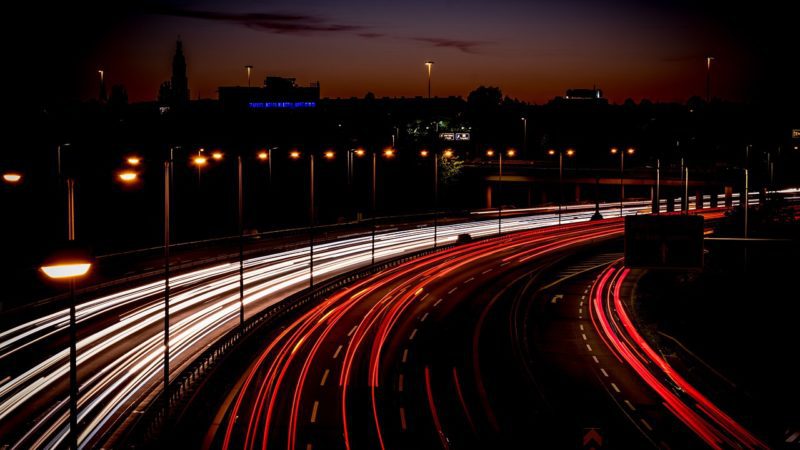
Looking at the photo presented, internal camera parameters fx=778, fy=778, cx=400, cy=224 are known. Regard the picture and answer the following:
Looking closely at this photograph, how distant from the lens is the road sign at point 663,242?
2461cm

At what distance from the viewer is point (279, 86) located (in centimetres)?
13962

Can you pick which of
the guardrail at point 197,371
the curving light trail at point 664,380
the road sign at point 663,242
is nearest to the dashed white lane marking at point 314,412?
the guardrail at point 197,371

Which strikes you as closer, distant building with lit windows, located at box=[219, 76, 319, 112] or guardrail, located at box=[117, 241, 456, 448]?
guardrail, located at box=[117, 241, 456, 448]

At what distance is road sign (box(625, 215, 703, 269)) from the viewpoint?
24609mm

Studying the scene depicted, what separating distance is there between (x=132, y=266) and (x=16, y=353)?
25.5m

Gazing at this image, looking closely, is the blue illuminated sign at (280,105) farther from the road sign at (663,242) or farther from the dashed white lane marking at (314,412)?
the road sign at (663,242)

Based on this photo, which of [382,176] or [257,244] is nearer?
[257,244]

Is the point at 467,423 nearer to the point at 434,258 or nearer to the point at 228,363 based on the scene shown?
the point at 228,363

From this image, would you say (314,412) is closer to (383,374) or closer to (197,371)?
(383,374)

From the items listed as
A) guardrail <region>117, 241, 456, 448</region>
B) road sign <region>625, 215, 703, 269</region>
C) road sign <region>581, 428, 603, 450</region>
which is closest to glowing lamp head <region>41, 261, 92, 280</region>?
road sign <region>581, 428, 603, 450</region>

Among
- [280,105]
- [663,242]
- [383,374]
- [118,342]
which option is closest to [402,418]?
[383,374]

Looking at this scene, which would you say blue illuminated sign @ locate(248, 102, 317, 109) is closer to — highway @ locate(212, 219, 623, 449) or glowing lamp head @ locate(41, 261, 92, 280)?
highway @ locate(212, 219, 623, 449)

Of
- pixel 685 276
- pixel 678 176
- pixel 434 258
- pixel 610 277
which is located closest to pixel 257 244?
pixel 434 258

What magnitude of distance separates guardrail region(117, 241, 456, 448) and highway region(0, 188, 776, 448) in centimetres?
132
